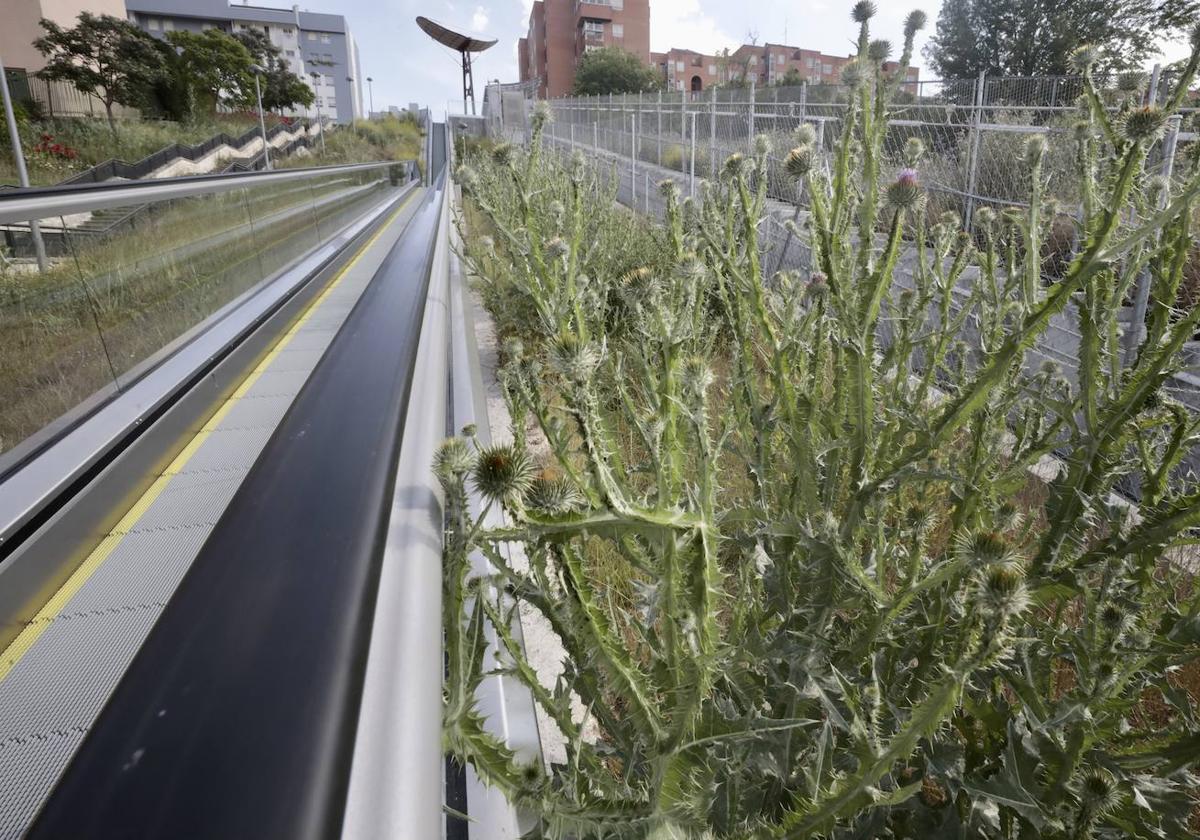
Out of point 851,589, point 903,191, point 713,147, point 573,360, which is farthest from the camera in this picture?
point 713,147

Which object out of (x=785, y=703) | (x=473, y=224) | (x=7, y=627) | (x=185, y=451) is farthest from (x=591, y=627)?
(x=473, y=224)

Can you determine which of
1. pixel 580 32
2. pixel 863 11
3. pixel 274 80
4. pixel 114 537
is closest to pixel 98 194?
pixel 114 537

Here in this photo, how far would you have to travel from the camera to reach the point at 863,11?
1.92 metres

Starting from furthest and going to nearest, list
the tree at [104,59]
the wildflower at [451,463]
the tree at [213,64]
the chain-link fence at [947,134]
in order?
the tree at [213,64] < the tree at [104,59] < the chain-link fence at [947,134] < the wildflower at [451,463]

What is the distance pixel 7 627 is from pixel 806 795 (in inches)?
71.4

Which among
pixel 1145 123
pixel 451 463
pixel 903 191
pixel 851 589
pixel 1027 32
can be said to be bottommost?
pixel 851 589

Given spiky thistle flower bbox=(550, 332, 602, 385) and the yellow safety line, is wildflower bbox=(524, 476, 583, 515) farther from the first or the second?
the yellow safety line

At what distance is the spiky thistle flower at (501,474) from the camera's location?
90 centimetres

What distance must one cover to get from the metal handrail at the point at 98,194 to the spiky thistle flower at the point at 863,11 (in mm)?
2732

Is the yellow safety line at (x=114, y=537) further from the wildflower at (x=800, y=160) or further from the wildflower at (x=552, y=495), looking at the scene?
the wildflower at (x=800, y=160)

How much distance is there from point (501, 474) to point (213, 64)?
171ft

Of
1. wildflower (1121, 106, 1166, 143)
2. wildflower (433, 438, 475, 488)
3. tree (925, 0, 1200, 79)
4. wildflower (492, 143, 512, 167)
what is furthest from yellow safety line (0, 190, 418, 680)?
tree (925, 0, 1200, 79)

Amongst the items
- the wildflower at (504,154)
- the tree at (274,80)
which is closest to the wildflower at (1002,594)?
the wildflower at (504,154)

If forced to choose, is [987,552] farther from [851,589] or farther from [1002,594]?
[851,589]
